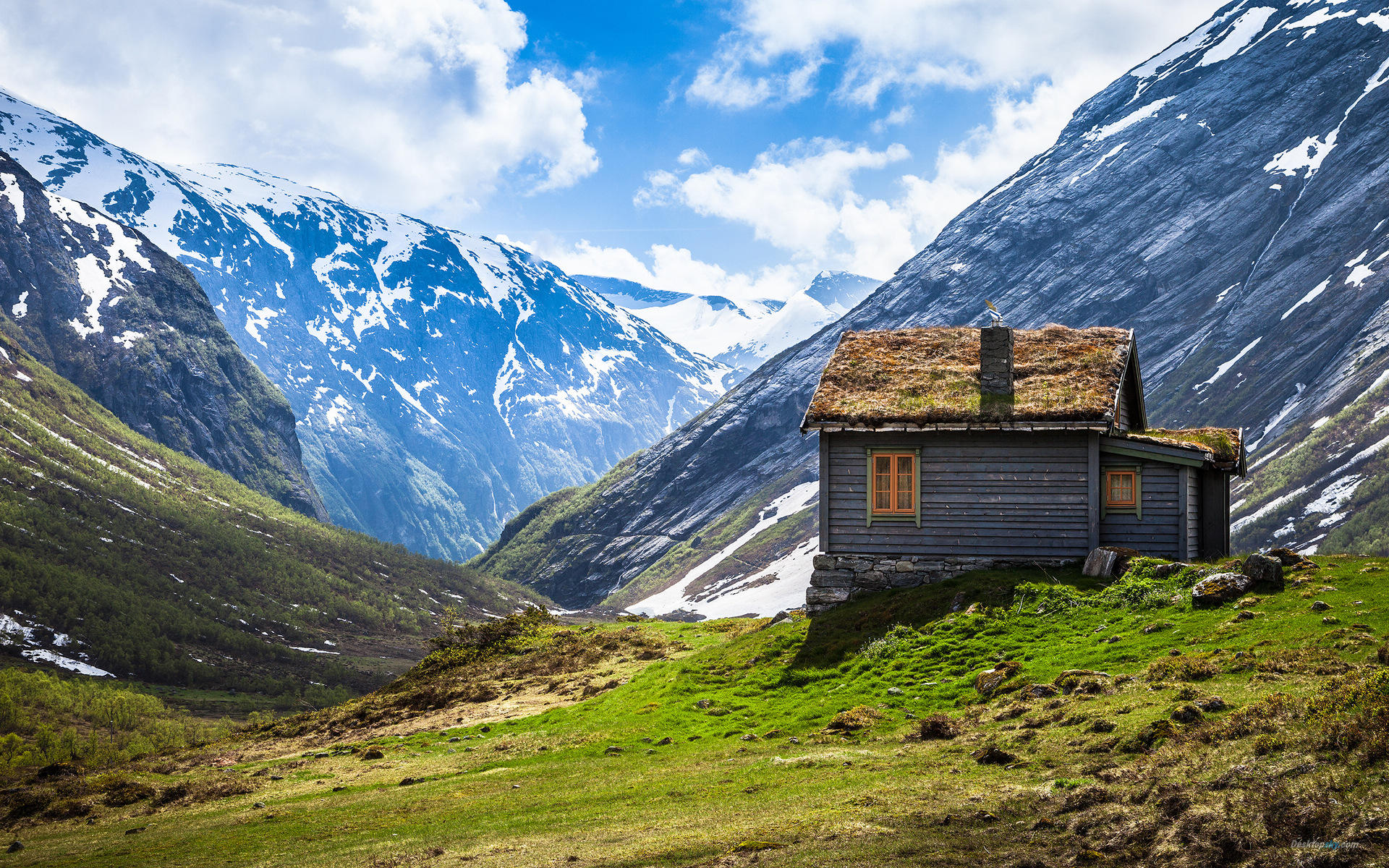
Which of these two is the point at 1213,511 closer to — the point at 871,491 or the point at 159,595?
the point at 871,491

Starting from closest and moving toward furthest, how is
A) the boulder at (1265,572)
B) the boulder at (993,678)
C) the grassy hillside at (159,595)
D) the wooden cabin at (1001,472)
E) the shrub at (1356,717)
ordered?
the shrub at (1356,717), the boulder at (993,678), the boulder at (1265,572), the wooden cabin at (1001,472), the grassy hillside at (159,595)

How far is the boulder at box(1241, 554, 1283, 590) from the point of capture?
21.7 metres

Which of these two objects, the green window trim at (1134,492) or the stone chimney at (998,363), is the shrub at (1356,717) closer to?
the green window trim at (1134,492)

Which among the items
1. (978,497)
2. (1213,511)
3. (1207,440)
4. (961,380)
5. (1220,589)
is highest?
(961,380)

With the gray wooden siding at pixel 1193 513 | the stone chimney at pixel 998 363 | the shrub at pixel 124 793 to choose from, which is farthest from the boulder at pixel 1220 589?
the shrub at pixel 124 793

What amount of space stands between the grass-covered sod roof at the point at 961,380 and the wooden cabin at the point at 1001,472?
→ 2.7 inches

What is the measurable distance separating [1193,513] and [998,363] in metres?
8.31

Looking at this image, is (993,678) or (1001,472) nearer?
(993,678)

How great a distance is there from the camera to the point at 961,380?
3225cm

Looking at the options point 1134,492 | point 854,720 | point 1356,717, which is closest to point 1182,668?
point 1356,717

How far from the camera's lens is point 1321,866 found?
27.8 feet

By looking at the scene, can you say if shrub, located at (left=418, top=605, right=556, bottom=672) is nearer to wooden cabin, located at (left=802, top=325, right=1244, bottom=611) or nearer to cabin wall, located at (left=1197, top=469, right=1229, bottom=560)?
wooden cabin, located at (left=802, top=325, right=1244, bottom=611)

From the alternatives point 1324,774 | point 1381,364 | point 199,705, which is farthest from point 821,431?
point 1381,364

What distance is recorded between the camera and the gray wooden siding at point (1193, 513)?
29047mm
